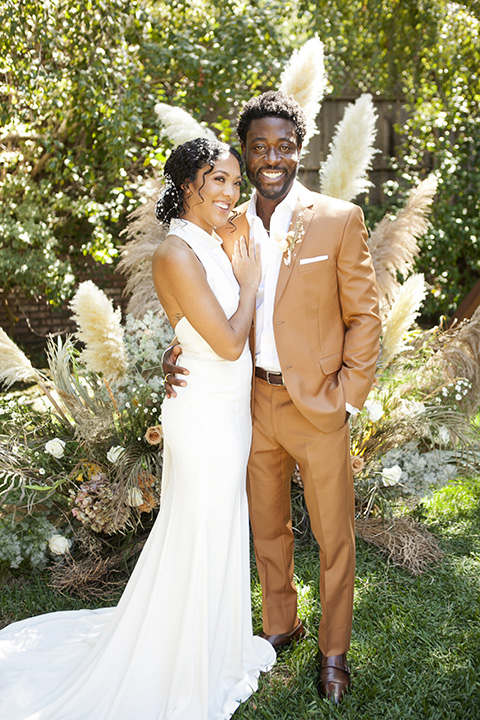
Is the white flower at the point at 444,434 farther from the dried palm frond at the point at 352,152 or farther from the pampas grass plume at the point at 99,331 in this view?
the pampas grass plume at the point at 99,331

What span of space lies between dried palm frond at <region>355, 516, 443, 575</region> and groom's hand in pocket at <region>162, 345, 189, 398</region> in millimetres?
1672

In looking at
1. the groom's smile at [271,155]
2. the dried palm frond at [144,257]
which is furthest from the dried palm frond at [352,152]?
the groom's smile at [271,155]

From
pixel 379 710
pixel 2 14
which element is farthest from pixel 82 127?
pixel 379 710

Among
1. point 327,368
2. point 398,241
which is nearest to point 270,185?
point 327,368

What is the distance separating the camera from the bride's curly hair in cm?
229

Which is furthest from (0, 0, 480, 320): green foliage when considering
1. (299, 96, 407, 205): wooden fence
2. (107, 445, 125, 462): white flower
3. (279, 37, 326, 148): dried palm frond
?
(107, 445, 125, 462): white flower

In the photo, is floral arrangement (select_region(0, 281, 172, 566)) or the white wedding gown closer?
the white wedding gown

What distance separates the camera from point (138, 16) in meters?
5.49

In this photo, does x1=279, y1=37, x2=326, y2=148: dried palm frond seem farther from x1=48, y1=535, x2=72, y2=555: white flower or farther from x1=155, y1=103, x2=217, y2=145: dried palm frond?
x1=48, y1=535, x2=72, y2=555: white flower

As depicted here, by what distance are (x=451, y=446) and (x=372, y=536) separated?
2.54 feet

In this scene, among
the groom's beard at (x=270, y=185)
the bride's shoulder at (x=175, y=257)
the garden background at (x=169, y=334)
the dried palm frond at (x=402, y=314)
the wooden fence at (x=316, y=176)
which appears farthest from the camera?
the wooden fence at (x=316, y=176)

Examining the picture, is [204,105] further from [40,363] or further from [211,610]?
[211,610]

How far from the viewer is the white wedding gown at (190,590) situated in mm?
2318

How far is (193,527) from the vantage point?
235cm
